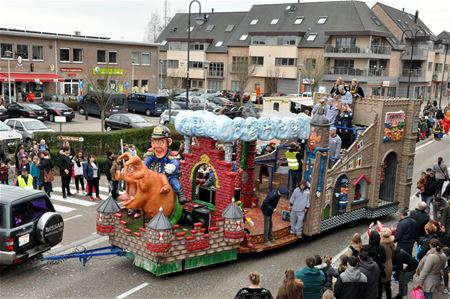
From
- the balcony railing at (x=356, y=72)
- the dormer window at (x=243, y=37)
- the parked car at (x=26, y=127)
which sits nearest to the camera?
the parked car at (x=26, y=127)

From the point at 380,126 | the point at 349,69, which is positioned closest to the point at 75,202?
the point at 380,126

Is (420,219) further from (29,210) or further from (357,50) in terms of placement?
(357,50)

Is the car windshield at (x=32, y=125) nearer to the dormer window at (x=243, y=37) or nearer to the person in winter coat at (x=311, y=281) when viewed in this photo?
the person in winter coat at (x=311, y=281)

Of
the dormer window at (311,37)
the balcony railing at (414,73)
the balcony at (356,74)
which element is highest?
the dormer window at (311,37)

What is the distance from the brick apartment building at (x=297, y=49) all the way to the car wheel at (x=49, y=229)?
38.6 m

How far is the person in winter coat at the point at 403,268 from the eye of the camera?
32.9 ft

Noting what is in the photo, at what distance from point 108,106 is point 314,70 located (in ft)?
82.7

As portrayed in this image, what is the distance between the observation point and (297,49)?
191 feet

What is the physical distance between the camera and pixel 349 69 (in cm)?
5600

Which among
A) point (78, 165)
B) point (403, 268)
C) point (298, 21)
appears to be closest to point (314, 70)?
point (298, 21)

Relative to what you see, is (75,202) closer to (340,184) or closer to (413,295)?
(340,184)

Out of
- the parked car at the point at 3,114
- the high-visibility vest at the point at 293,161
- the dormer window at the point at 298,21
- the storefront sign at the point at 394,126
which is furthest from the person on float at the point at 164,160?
the dormer window at the point at 298,21

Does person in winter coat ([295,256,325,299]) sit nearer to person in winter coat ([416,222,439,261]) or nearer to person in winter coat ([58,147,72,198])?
person in winter coat ([416,222,439,261])

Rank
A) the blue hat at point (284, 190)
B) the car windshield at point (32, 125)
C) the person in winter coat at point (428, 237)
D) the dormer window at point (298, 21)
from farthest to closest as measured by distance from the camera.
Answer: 1. the dormer window at point (298, 21)
2. the car windshield at point (32, 125)
3. the blue hat at point (284, 190)
4. the person in winter coat at point (428, 237)
